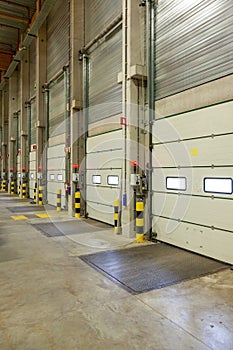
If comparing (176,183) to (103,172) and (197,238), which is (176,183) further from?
(103,172)

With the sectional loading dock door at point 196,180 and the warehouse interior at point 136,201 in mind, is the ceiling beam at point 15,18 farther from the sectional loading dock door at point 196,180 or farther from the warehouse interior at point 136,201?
the sectional loading dock door at point 196,180

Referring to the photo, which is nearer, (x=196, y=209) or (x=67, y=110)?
(x=196, y=209)

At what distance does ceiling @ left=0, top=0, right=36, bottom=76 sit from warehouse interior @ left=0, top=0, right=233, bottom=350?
347 cm

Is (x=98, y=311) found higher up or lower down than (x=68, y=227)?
lower down

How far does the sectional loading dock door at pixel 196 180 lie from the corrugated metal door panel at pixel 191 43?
2.30 feet

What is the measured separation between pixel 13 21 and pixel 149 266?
51.4 ft

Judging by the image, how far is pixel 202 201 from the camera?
5094 mm

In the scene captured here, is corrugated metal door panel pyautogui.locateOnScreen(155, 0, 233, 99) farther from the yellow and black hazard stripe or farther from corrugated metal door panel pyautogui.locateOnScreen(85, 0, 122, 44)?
the yellow and black hazard stripe

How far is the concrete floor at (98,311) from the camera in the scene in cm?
249

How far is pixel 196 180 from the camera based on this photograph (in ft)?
17.2

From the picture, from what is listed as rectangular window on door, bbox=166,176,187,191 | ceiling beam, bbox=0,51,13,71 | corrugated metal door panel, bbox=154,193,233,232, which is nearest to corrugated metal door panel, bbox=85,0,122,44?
rectangular window on door, bbox=166,176,187,191

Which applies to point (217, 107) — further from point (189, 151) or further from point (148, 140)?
point (148, 140)

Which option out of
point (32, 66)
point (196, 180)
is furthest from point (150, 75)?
point (32, 66)

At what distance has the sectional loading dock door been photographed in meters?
4.64
